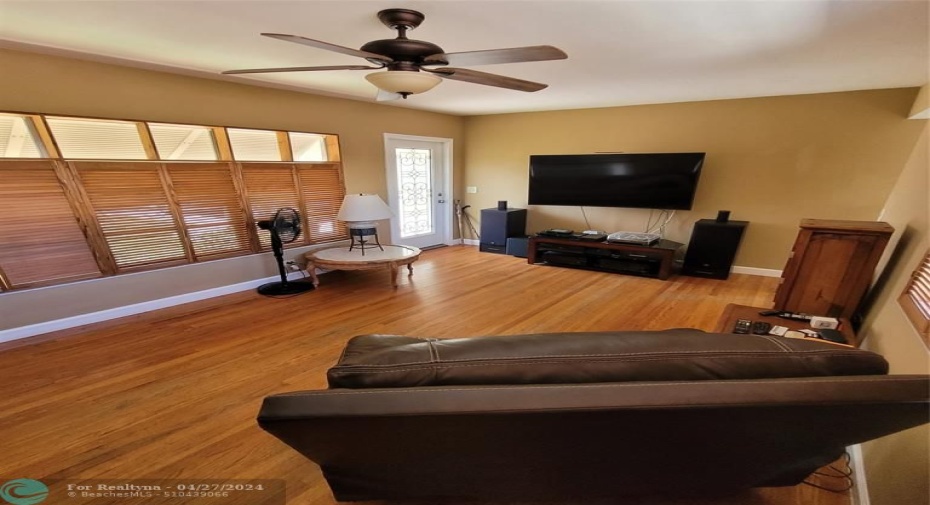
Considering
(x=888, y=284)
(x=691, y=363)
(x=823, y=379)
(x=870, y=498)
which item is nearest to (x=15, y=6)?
(x=691, y=363)

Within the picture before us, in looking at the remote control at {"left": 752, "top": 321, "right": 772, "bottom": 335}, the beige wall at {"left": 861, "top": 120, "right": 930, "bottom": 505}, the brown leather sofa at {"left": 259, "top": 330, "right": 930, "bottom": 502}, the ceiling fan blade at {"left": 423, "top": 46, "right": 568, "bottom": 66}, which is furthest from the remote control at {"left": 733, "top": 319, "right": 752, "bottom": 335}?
the ceiling fan blade at {"left": 423, "top": 46, "right": 568, "bottom": 66}

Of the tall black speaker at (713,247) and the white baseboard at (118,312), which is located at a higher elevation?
the tall black speaker at (713,247)

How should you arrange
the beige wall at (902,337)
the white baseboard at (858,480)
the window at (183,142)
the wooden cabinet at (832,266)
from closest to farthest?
1. the beige wall at (902,337)
2. the white baseboard at (858,480)
3. the wooden cabinet at (832,266)
4. the window at (183,142)

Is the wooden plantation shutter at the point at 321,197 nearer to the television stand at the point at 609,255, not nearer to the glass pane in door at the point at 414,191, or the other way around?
the glass pane in door at the point at 414,191

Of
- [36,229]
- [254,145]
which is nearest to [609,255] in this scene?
[254,145]

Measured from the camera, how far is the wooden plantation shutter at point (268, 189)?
11.6 ft

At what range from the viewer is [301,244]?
402 cm

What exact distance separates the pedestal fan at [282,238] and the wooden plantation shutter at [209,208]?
304mm

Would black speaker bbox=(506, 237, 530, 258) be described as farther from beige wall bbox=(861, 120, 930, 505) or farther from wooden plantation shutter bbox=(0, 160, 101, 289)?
wooden plantation shutter bbox=(0, 160, 101, 289)

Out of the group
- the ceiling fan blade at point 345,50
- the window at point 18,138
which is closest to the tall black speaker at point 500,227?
the ceiling fan blade at point 345,50

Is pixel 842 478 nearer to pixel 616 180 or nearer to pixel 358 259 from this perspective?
pixel 616 180

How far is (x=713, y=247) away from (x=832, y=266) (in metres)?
1.92

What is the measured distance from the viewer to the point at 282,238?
11.4 feet

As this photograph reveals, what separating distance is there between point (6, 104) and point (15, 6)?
1.09 metres
